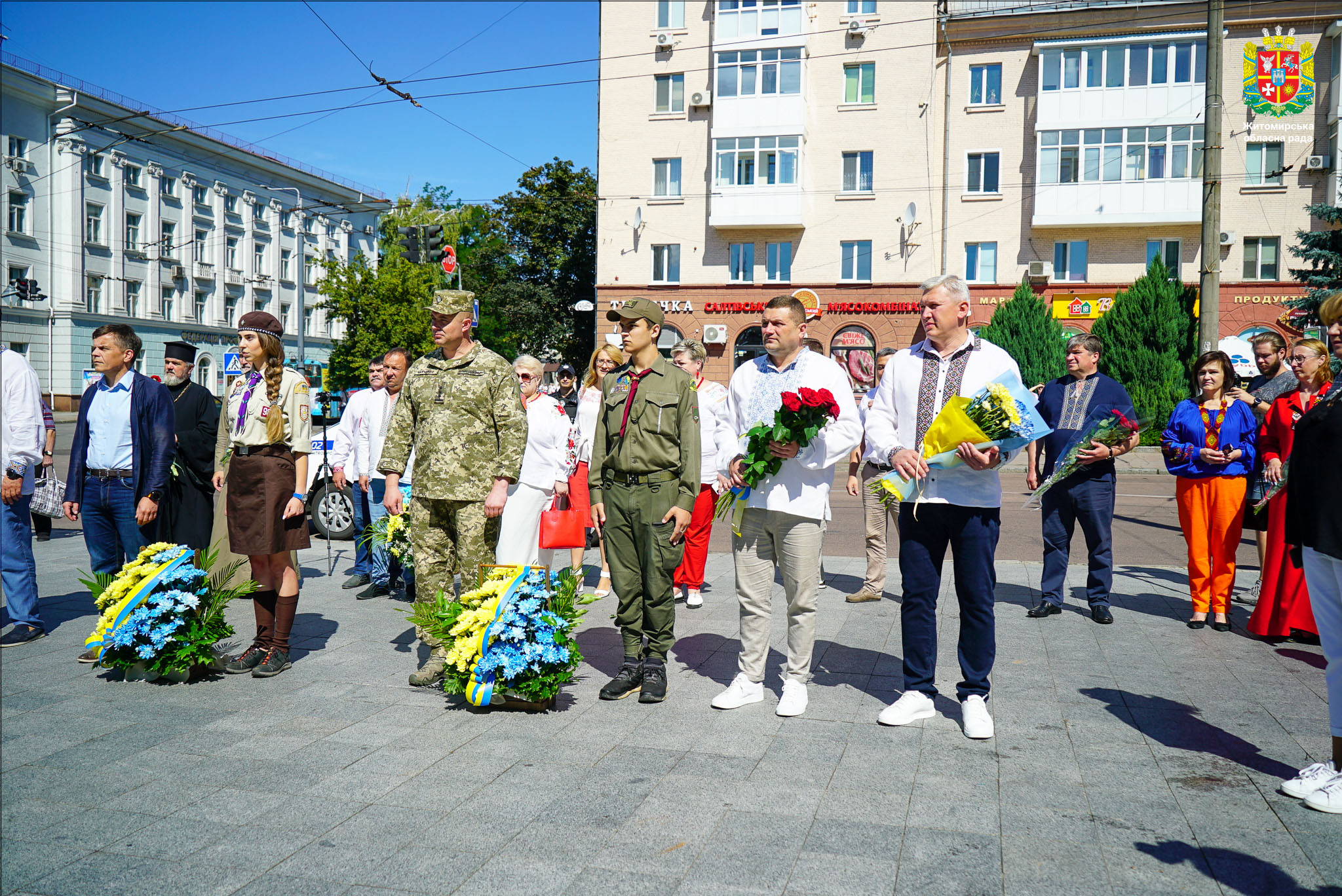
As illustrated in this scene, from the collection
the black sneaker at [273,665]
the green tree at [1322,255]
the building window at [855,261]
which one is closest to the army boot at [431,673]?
the black sneaker at [273,665]

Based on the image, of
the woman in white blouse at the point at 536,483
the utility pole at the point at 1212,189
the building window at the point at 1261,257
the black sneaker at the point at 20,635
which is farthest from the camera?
the building window at the point at 1261,257

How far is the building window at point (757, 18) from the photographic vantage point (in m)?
35.4

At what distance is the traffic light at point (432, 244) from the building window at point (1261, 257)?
94.3 feet

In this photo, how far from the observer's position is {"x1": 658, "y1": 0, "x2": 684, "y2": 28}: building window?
36594 millimetres

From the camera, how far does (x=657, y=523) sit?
5359 millimetres

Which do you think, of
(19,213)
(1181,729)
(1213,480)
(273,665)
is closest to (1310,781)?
(1181,729)

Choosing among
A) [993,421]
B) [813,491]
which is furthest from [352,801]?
[993,421]

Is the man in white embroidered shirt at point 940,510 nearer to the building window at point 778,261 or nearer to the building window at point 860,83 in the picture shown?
the building window at point 778,261

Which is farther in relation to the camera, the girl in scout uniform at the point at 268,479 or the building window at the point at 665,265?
the building window at the point at 665,265

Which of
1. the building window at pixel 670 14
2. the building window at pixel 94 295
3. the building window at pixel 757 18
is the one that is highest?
Result: the building window at pixel 670 14

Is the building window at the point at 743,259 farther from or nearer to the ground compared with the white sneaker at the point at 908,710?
farther from the ground

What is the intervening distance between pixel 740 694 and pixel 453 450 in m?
2.14

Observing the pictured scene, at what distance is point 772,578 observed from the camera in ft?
17.1

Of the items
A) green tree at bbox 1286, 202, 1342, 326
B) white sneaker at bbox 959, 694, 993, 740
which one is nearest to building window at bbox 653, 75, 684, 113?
green tree at bbox 1286, 202, 1342, 326
